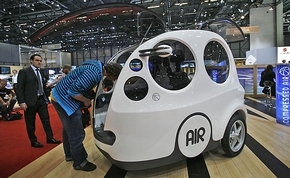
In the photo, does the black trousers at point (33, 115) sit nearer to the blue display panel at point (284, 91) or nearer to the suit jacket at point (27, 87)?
the suit jacket at point (27, 87)

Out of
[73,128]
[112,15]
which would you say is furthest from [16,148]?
[112,15]

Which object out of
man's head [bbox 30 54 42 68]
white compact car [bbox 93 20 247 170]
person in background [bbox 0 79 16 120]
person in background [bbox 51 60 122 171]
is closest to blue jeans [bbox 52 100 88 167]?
person in background [bbox 51 60 122 171]

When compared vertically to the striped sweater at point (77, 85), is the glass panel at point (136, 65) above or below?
above

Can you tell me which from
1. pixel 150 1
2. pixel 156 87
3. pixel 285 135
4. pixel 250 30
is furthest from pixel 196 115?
pixel 150 1

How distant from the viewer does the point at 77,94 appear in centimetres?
213

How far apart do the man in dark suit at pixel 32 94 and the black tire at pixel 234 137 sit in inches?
105

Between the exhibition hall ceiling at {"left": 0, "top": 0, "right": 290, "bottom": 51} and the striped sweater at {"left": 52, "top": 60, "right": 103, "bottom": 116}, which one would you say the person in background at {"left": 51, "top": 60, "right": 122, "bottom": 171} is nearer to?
the striped sweater at {"left": 52, "top": 60, "right": 103, "bottom": 116}

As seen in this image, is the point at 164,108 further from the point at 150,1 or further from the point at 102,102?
the point at 150,1

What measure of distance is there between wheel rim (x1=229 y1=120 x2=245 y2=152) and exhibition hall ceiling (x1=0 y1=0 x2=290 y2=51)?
1544 mm

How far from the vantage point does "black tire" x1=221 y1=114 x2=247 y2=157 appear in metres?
2.57

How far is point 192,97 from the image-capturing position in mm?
2209

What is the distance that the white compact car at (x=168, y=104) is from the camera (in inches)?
79.0

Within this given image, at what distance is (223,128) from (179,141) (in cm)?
67

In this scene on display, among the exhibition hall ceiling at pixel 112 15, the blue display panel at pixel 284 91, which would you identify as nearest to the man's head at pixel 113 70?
the exhibition hall ceiling at pixel 112 15
